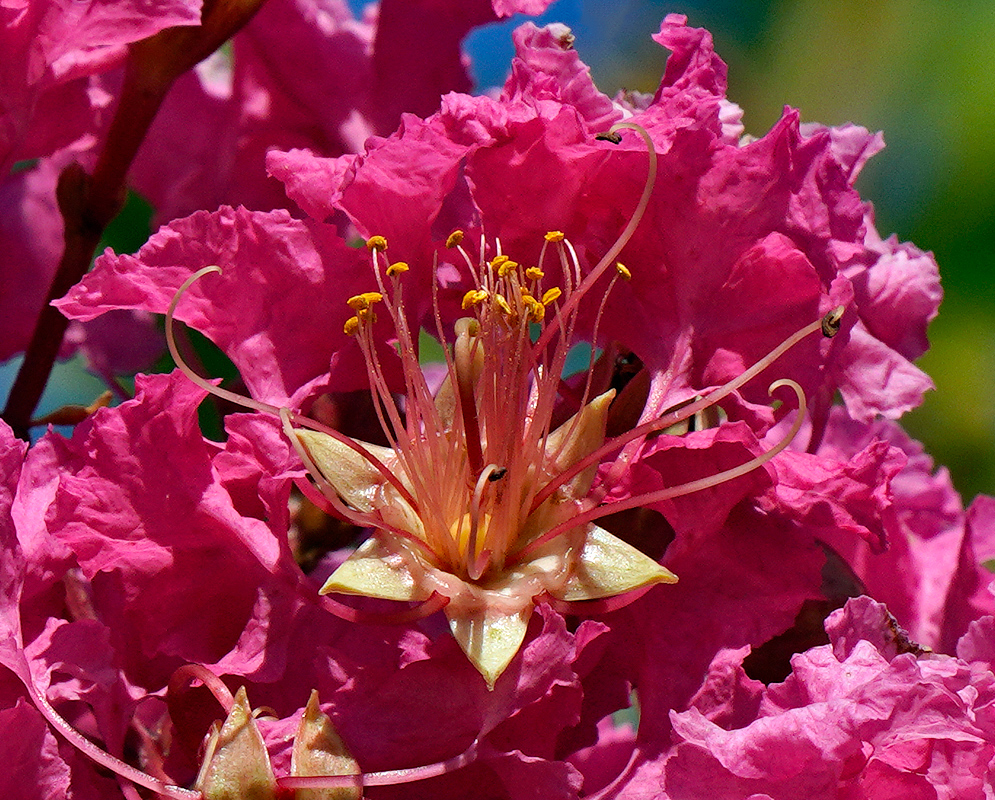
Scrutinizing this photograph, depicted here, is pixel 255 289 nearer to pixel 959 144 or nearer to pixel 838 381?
pixel 838 381

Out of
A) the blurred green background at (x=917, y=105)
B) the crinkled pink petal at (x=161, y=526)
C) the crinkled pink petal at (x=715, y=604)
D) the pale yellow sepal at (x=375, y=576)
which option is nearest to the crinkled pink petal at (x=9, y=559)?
the crinkled pink petal at (x=161, y=526)

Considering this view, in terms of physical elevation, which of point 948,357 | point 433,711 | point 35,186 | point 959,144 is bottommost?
point 948,357

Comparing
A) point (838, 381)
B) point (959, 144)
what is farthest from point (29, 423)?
point (959, 144)

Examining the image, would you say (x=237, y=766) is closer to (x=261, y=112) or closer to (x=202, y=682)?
(x=202, y=682)

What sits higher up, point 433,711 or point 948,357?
point 433,711

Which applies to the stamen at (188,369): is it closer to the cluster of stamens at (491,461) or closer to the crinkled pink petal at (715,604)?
the cluster of stamens at (491,461)

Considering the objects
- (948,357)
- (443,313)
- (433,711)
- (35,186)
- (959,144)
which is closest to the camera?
(433,711)

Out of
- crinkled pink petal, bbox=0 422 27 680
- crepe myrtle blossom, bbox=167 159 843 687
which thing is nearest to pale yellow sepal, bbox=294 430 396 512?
crepe myrtle blossom, bbox=167 159 843 687
